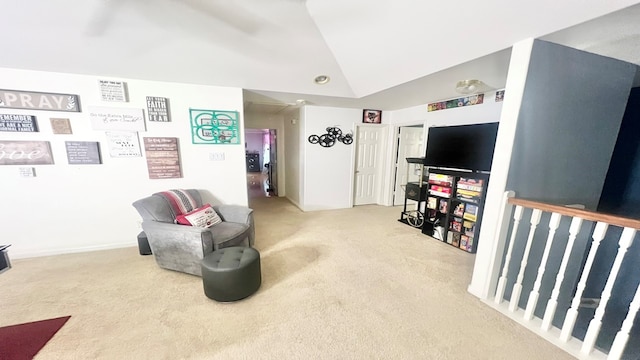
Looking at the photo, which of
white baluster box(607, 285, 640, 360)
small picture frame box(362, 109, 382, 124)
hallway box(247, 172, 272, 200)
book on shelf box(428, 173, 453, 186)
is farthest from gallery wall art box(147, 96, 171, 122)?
white baluster box(607, 285, 640, 360)

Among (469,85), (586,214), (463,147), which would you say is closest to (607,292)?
(586,214)

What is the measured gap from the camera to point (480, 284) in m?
2.06

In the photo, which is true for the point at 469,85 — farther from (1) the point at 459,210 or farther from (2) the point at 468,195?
(1) the point at 459,210

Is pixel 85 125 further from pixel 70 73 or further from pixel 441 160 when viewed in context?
pixel 441 160

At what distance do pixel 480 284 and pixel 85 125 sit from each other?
15.8 feet

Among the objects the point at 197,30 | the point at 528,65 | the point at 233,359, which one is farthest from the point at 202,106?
the point at 528,65

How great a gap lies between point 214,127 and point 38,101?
6.05 ft

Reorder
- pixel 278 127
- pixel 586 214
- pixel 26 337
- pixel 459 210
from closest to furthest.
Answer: pixel 586 214 < pixel 26 337 < pixel 459 210 < pixel 278 127

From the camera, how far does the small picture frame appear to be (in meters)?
4.78

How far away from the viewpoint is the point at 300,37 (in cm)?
251

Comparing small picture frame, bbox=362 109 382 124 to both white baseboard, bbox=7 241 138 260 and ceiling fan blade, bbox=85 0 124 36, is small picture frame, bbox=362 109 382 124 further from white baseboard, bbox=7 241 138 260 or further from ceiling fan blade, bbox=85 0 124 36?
white baseboard, bbox=7 241 138 260

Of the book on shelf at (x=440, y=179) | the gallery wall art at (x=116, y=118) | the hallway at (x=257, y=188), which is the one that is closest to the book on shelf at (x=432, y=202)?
the book on shelf at (x=440, y=179)

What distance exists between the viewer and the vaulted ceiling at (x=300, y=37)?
1619mm

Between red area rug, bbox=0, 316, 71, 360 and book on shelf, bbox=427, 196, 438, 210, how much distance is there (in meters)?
4.34
